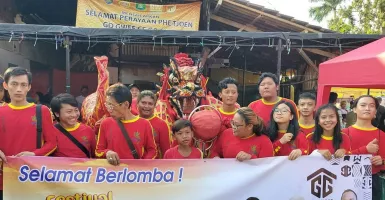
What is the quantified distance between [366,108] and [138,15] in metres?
7.24

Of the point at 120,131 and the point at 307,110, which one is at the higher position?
the point at 307,110

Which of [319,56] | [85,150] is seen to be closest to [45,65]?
[319,56]

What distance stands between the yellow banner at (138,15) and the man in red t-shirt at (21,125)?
6.61 metres

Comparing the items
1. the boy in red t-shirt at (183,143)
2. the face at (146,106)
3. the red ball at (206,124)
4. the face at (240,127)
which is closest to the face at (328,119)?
the face at (240,127)

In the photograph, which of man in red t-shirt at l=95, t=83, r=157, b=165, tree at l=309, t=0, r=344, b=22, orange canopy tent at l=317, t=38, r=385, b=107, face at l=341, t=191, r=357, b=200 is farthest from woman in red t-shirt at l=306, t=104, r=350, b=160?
tree at l=309, t=0, r=344, b=22

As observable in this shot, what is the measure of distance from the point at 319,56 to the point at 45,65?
28.1 ft

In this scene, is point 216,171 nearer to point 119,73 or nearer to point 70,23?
point 119,73

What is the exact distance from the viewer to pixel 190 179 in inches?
115

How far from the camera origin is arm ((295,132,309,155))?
305 centimetres

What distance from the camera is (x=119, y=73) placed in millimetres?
11797

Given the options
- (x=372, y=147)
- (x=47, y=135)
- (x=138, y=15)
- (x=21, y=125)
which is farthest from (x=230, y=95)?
(x=138, y=15)

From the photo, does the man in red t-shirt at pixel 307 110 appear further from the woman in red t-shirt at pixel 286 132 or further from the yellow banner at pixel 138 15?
the yellow banner at pixel 138 15

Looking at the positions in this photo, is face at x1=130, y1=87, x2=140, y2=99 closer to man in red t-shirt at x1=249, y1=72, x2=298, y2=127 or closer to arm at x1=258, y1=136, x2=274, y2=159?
man in red t-shirt at x1=249, y1=72, x2=298, y2=127

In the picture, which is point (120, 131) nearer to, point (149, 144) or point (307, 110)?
point (149, 144)
